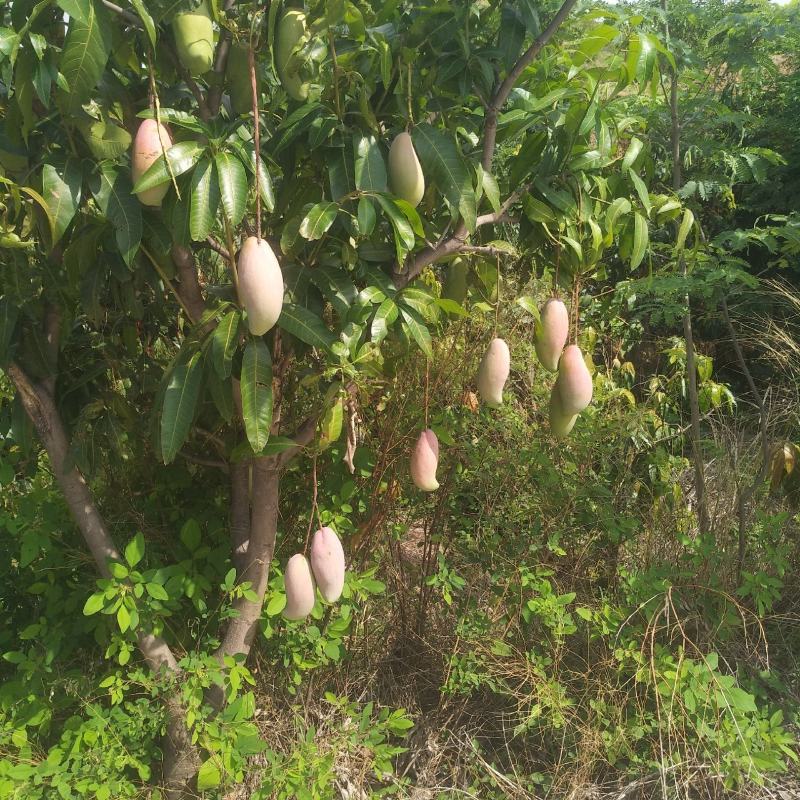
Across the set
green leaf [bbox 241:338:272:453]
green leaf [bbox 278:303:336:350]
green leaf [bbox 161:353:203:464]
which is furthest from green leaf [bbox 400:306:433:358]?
green leaf [bbox 161:353:203:464]

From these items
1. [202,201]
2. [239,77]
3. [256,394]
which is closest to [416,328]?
[256,394]

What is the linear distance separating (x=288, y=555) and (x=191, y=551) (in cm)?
31

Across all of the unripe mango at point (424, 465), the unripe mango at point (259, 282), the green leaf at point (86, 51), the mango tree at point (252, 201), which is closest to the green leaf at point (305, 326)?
the mango tree at point (252, 201)

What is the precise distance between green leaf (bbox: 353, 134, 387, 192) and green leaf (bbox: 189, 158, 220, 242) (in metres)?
0.23

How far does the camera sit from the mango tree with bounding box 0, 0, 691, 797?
1.11 metres

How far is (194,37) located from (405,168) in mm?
366

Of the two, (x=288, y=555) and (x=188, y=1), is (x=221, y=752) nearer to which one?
(x=288, y=555)

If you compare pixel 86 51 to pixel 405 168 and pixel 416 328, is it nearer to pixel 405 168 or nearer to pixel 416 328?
pixel 405 168

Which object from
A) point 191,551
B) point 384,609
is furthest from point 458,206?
point 384,609

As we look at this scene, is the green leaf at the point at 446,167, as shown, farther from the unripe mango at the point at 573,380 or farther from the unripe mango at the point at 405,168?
the unripe mango at the point at 573,380

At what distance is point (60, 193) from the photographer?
112 centimetres

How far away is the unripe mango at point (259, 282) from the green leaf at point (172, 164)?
14 centimetres

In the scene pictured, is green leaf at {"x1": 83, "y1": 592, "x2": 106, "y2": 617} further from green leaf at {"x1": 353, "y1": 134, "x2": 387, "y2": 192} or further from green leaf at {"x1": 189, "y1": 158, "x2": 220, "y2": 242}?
green leaf at {"x1": 353, "y1": 134, "x2": 387, "y2": 192}

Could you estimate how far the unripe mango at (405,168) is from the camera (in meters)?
1.19
